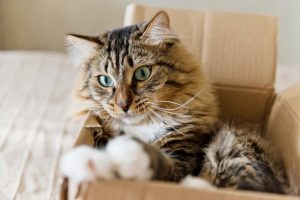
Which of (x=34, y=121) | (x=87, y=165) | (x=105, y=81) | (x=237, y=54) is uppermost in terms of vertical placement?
(x=237, y=54)

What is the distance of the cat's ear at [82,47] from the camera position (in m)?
1.26

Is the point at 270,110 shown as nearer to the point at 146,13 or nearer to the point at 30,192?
the point at 146,13

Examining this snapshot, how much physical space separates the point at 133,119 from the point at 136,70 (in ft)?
0.45

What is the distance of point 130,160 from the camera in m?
0.86

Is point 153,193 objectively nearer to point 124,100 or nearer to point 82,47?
point 124,100

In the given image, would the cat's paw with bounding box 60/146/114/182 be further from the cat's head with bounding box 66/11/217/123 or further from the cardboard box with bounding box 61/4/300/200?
the cardboard box with bounding box 61/4/300/200

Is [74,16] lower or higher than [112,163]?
higher

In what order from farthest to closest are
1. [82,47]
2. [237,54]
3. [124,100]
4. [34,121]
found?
[34,121] < [237,54] < [82,47] < [124,100]

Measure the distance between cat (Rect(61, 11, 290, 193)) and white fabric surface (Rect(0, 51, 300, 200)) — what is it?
25 cm

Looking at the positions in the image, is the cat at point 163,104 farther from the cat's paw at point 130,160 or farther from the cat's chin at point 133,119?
the cat's paw at point 130,160

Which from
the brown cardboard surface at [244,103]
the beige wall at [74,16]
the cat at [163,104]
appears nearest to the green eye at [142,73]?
the cat at [163,104]

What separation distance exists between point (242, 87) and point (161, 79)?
1.53 feet

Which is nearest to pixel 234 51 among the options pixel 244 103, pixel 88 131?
pixel 244 103

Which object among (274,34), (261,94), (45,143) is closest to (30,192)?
(45,143)
